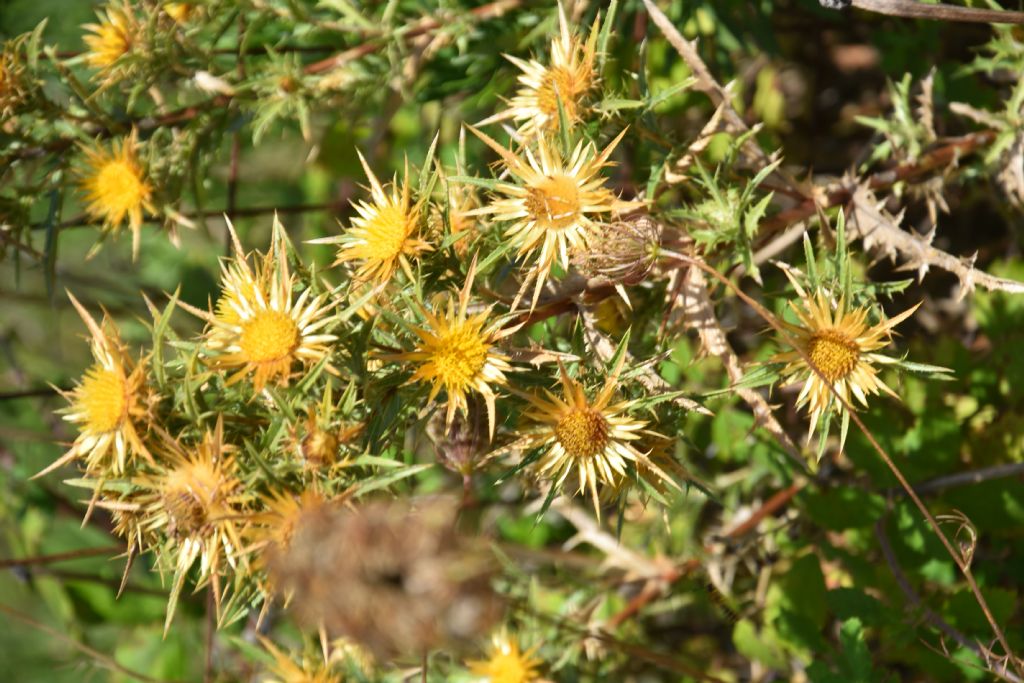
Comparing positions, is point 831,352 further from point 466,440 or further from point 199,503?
point 199,503

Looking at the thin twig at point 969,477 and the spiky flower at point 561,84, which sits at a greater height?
the spiky flower at point 561,84

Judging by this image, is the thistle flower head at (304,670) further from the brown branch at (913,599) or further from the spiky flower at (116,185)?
the brown branch at (913,599)

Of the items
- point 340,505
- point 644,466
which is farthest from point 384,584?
point 644,466

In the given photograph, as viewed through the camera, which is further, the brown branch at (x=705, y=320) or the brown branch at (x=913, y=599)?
the brown branch at (x=913, y=599)

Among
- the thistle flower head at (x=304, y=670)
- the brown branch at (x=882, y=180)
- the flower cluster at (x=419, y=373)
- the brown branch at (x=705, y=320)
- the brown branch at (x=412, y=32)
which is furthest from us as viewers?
the brown branch at (x=412, y=32)

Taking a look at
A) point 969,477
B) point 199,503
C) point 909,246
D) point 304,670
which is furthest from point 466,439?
point 969,477

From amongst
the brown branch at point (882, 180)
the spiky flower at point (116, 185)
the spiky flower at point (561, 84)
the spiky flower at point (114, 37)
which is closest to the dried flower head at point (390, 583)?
the spiky flower at point (561, 84)

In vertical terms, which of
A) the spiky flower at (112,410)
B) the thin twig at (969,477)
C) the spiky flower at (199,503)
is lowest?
the thin twig at (969,477)

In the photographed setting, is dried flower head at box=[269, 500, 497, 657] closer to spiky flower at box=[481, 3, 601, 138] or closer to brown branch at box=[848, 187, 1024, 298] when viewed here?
spiky flower at box=[481, 3, 601, 138]
